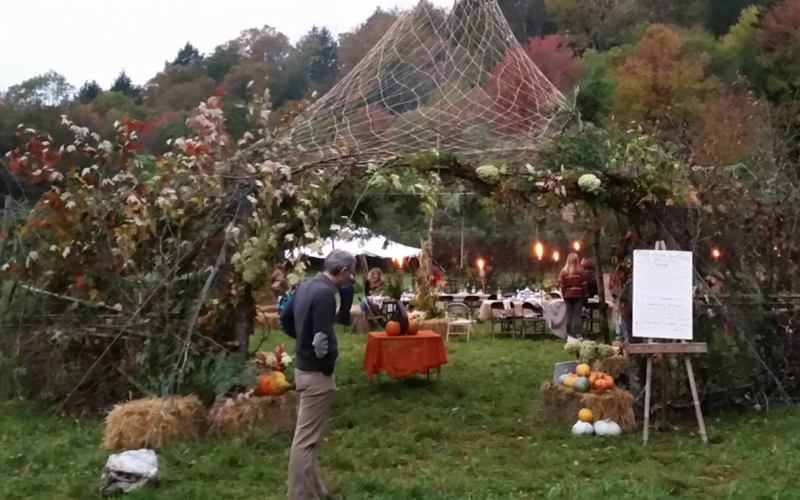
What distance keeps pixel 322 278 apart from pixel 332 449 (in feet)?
7.16

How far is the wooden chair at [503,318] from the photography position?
14055 millimetres

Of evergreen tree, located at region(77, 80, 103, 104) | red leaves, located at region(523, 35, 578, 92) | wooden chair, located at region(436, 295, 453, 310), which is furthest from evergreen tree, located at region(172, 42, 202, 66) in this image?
wooden chair, located at region(436, 295, 453, 310)

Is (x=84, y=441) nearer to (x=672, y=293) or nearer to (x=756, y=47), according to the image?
(x=672, y=293)

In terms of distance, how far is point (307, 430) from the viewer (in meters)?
4.73

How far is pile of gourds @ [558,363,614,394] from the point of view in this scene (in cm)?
696

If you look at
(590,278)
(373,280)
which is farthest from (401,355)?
(373,280)

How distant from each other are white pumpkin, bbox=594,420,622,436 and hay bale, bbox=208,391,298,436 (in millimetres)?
2478

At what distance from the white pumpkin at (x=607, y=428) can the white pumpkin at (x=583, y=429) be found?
5cm

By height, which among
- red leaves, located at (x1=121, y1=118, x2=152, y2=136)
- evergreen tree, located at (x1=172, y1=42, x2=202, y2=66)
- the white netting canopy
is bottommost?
red leaves, located at (x1=121, y1=118, x2=152, y2=136)

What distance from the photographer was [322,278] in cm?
473

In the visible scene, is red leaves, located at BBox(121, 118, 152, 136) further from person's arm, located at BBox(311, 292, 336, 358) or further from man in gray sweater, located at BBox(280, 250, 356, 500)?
person's arm, located at BBox(311, 292, 336, 358)

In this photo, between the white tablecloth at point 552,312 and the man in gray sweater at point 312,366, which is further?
the white tablecloth at point 552,312

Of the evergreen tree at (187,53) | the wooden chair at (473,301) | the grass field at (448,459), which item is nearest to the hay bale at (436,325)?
the wooden chair at (473,301)

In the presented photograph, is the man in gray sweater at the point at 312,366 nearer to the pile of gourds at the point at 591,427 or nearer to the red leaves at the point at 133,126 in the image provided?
the pile of gourds at the point at 591,427
